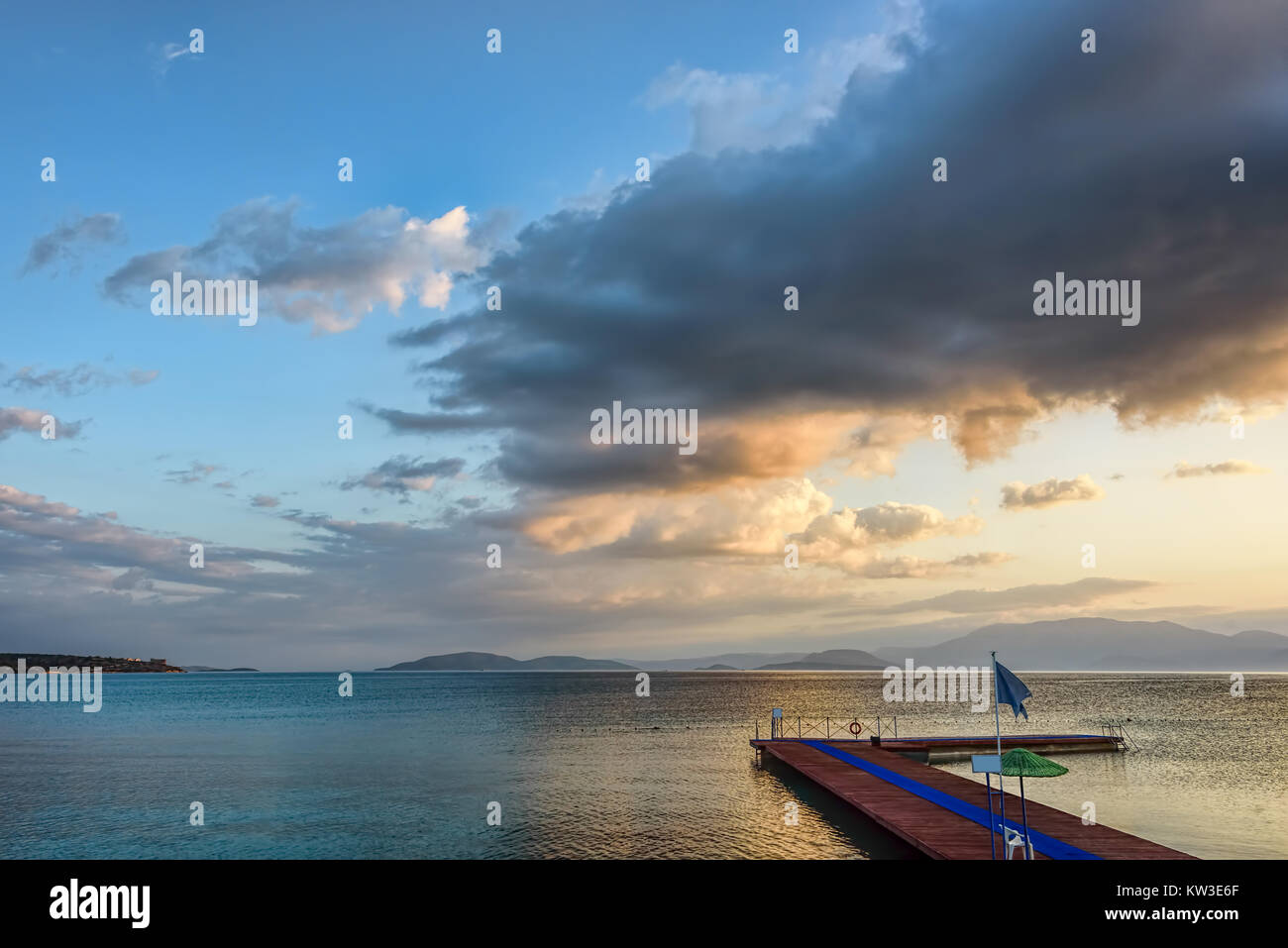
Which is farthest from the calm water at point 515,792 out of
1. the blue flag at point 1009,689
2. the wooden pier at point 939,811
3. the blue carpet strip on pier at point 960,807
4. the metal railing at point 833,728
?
the blue flag at point 1009,689

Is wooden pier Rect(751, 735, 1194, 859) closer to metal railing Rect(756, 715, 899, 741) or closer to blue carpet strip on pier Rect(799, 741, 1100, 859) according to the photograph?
blue carpet strip on pier Rect(799, 741, 1100, 859)

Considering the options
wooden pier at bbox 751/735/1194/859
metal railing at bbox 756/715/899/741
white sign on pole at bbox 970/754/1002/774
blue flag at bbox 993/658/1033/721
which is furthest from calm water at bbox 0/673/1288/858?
blue flag at bbox 993/658/1033/721

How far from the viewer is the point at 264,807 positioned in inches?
1578

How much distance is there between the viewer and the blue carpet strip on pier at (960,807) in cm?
2311

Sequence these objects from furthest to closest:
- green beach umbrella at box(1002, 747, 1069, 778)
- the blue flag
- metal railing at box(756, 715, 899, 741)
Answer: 1. metal railing at box(756, 715, 899, 741)
2. the blue flag
3. green beach umbrella at box(1002, 747, 1069, 778)

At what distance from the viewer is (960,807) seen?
30781 millimetres

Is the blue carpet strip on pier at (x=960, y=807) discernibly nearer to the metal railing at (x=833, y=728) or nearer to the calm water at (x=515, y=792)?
the calm water at (x=515, y=792)

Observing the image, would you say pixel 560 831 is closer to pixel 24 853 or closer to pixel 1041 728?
pixel 24 853

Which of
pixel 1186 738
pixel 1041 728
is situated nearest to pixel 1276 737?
pixel 1186 738

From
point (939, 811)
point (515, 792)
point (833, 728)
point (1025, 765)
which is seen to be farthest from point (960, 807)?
point (833, 728)

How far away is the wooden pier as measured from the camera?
2389cm

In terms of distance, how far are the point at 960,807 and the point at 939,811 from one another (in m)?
0.89
